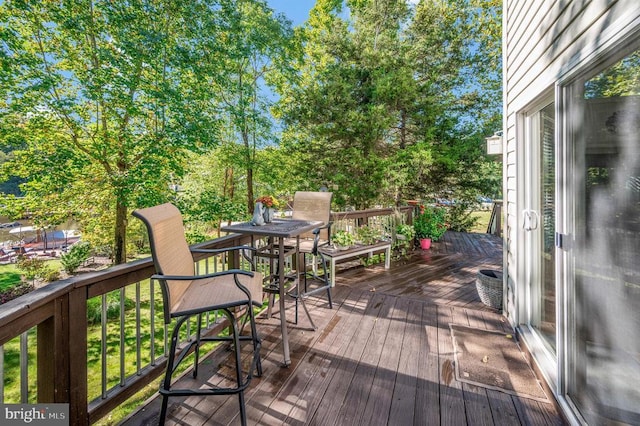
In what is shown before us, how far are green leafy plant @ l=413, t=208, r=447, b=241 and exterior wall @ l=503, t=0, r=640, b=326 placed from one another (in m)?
3.87

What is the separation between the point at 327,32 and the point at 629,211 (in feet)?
28.8

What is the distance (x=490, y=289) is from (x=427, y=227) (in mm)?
3595

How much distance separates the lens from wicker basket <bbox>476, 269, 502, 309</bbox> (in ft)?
10.7

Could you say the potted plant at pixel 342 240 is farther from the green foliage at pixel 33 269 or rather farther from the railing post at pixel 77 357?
the green foliage at pixel 33 269

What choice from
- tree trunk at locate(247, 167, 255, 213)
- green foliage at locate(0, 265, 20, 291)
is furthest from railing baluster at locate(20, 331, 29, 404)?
green foliage at locate(0, 265, 20, 291)

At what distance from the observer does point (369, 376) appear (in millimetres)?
2111

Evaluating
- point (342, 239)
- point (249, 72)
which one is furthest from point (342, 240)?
point (249, 72)

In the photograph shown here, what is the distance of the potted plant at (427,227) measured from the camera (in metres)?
6.81

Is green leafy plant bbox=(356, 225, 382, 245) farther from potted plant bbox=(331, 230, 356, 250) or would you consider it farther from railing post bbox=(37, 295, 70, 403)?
railing post bbox=(37, 295, 70, 403)

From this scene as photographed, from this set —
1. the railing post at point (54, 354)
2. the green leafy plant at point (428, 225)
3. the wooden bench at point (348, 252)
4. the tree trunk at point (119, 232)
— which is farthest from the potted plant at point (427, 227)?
the tree trunk at point (119, 232)

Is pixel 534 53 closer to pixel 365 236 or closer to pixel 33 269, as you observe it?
pixel 365 236

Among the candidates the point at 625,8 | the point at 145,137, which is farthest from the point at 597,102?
the point at 145,137

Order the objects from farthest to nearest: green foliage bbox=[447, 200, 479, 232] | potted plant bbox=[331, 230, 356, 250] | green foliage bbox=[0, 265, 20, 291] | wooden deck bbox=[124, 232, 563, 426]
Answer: green foliage bbox=[447, 200, 479, 232], green foliage bbox=[0, 265, 20, 291], potted plant bbox=[331, 230, 356, 250], wooden deck bbox=[124, 232, 563, 426]

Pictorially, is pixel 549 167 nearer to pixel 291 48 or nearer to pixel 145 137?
pixel 145 137
